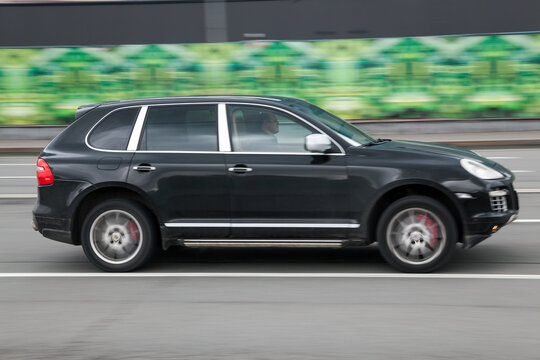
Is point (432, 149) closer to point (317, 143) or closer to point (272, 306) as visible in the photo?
point (317, 143)

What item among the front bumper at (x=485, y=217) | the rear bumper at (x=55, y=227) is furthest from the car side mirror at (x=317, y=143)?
the rear bumper at (x=55, y=227)

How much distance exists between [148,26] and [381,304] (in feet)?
86.3

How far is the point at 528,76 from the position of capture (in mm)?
23031

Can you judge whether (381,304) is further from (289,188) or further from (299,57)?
(299,57)

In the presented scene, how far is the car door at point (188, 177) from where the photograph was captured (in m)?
7.45

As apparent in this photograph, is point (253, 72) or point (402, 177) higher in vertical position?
point (253, 72)

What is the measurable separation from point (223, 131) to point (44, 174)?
5.42ft

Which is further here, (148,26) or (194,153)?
(148,26)

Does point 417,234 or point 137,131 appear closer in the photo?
point 417,234

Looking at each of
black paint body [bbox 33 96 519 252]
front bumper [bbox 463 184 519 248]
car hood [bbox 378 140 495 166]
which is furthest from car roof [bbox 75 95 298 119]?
front bumper [bbox 463 184 519 248]

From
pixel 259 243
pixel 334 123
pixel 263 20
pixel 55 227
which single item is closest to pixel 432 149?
pixel 334 123

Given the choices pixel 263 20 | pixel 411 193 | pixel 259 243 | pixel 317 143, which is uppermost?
pixel 263 20

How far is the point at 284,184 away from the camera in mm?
7328

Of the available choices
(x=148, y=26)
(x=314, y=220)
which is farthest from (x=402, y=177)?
(x=148, y=26)
